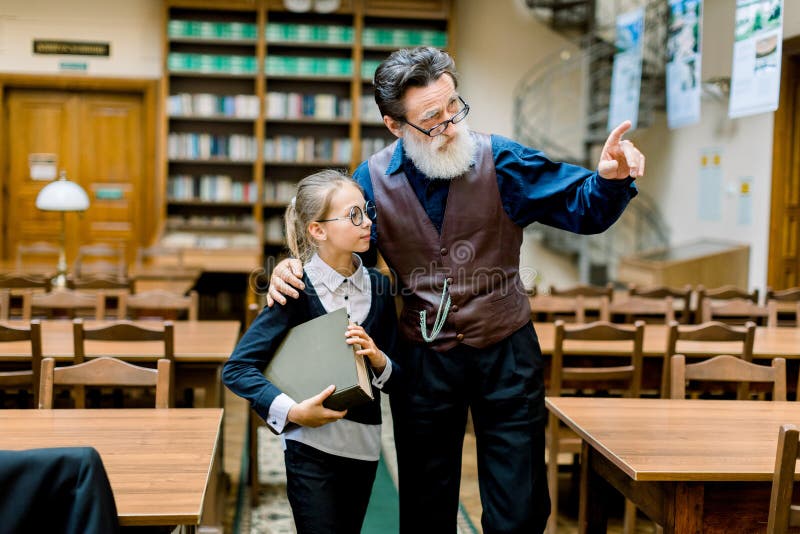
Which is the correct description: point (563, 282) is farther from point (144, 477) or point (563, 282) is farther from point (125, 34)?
point (144, 477)

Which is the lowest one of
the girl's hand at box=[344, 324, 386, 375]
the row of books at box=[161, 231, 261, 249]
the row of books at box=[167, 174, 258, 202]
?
the girl's hand at box=[344, 324, 386, 375]

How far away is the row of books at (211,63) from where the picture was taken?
8.70 metres

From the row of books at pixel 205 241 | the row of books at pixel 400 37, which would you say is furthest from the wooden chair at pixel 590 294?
the row of books at pixel 400 37

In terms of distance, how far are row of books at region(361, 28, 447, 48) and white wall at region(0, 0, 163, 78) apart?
2.31 meters

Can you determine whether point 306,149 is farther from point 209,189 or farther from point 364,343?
point 364,343

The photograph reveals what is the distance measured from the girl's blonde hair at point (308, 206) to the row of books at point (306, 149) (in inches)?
276

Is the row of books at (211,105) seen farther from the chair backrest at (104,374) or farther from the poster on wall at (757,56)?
the chair backrest at (104,374)

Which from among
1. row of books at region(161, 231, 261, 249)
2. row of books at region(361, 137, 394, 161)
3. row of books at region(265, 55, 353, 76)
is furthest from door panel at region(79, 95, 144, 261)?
row of books at region(361, 137, 394, 161)

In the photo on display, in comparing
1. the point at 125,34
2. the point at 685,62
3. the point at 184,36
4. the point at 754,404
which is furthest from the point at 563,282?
the point at 754,404

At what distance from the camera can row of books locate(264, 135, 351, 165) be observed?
8.95m

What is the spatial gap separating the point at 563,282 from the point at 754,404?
289 inches

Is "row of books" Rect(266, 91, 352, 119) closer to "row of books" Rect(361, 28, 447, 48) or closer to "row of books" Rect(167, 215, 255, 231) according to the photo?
"row of books" Rect(361, 28, 447, 48)

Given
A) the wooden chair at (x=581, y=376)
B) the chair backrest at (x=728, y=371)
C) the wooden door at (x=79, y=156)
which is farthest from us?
the wooden door at (x=79, y=156)

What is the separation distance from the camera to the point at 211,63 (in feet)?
28.7
